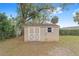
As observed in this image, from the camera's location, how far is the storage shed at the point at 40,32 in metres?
2.20

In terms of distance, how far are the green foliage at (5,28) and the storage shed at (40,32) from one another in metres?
0.16

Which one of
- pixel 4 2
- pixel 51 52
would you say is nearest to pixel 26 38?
pixel 51 52

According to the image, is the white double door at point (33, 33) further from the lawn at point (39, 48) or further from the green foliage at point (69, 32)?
the green foliage at point (69, 32)

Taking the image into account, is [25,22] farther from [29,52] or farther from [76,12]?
[76,12]

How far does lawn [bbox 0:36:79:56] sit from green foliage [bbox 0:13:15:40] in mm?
65

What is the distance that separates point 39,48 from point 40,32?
7.2 inches

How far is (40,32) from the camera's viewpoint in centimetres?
222

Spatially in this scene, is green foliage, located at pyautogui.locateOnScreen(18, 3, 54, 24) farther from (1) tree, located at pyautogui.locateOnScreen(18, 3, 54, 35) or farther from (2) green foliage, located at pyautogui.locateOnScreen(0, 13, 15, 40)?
(2) green foliage, located at pyautogui.locateOnScreen(0, 13, 15, 40)

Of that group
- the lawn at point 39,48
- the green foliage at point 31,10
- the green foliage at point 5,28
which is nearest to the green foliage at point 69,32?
the lawn at point 39,48

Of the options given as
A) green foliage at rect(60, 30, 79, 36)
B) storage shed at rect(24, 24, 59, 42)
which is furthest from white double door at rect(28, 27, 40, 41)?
green foliage at rect(60, 30, 79, 36)

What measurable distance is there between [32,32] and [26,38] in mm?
98

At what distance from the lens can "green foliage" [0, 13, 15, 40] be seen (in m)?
2.21

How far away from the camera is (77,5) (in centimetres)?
220

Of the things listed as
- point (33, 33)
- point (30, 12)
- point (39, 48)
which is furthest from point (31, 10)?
point (39, 48)
